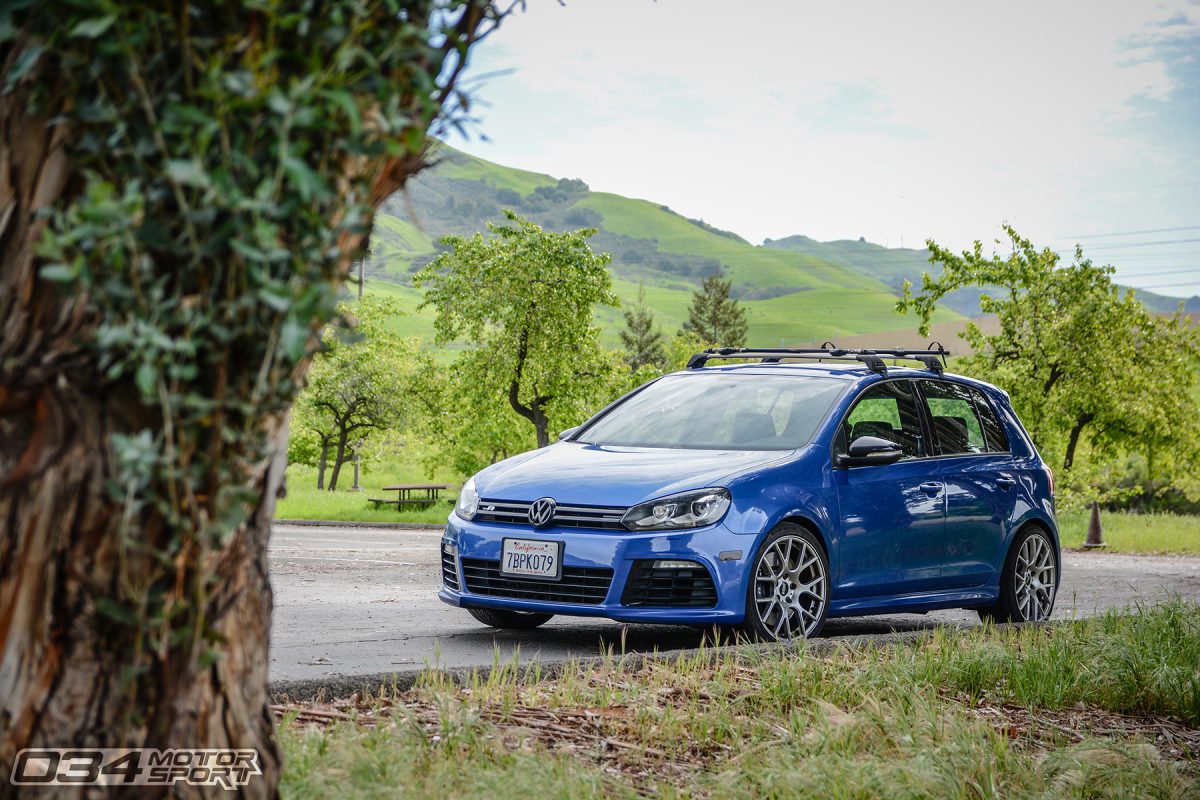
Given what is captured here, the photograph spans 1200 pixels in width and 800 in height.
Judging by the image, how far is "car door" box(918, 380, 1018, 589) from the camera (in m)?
9.61

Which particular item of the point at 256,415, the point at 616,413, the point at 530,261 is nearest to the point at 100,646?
the point at 256,415

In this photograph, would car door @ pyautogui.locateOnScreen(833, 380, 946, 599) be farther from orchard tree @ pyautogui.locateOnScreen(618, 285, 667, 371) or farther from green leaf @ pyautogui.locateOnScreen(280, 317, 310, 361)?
orchard tree @ pyautogui.locateOnScreen(618, 285, 667, 371)

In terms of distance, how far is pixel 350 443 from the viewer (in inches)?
2431

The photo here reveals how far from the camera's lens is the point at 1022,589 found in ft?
33.8

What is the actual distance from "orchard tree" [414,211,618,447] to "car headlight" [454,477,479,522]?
29163 mm

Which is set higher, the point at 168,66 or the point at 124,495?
the point at 168,66

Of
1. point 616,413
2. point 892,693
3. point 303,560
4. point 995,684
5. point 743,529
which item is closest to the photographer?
point 892,693

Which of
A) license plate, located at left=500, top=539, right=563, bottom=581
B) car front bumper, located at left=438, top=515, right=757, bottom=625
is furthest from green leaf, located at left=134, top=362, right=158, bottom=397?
license plate, located at left=500, top=539, right=563, bottom=581

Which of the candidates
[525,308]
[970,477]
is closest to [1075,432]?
[525,308]

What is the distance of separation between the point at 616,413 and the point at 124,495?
286 inches

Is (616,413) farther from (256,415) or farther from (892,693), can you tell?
(256,415)

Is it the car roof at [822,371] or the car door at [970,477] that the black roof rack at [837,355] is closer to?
the car roof at [822,371]

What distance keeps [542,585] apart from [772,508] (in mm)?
1389

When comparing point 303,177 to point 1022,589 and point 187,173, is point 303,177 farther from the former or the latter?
point 1022,589
